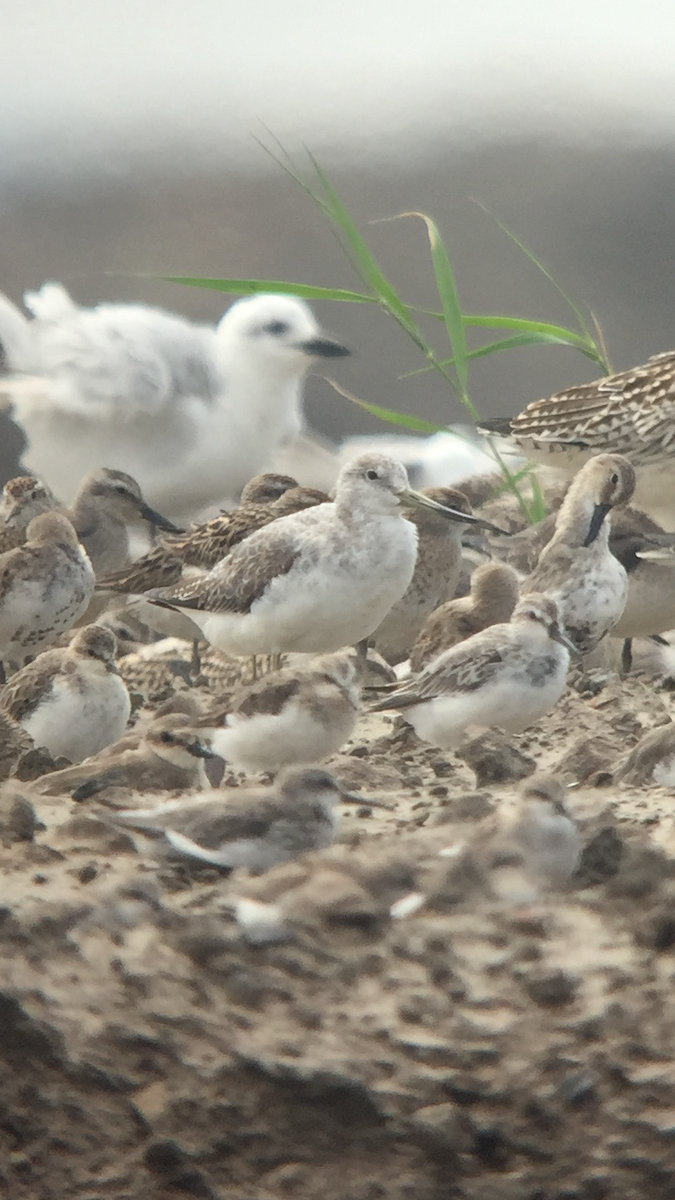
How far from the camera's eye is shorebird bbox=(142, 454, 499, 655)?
10.3 ft

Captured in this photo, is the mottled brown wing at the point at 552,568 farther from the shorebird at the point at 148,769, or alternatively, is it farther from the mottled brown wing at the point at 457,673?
the shorebird at the point at 148,769

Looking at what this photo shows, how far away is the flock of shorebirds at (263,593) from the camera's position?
2.11 metres

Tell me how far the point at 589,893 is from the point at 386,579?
57.2 inches

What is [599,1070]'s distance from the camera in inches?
60.2

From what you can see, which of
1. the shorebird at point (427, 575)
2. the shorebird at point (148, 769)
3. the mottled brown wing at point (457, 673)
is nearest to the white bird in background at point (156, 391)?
the shorebird at point (427, 575)

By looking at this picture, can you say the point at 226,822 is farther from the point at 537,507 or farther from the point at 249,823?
the point at 537,507

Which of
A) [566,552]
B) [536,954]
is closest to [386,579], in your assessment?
[566,552]

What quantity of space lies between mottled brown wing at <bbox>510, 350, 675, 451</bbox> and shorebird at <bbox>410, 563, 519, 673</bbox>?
1.12m

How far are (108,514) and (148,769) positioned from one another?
7.80ft

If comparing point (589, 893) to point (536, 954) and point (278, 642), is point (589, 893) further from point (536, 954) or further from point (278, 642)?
point (278, 642)

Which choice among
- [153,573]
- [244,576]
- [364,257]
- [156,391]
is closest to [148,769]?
[244,576]

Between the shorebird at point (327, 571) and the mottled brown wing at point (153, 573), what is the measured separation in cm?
54

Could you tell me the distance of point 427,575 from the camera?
394 centimetres

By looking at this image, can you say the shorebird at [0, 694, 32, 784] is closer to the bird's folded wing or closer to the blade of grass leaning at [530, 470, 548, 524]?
the bird's folded wing
